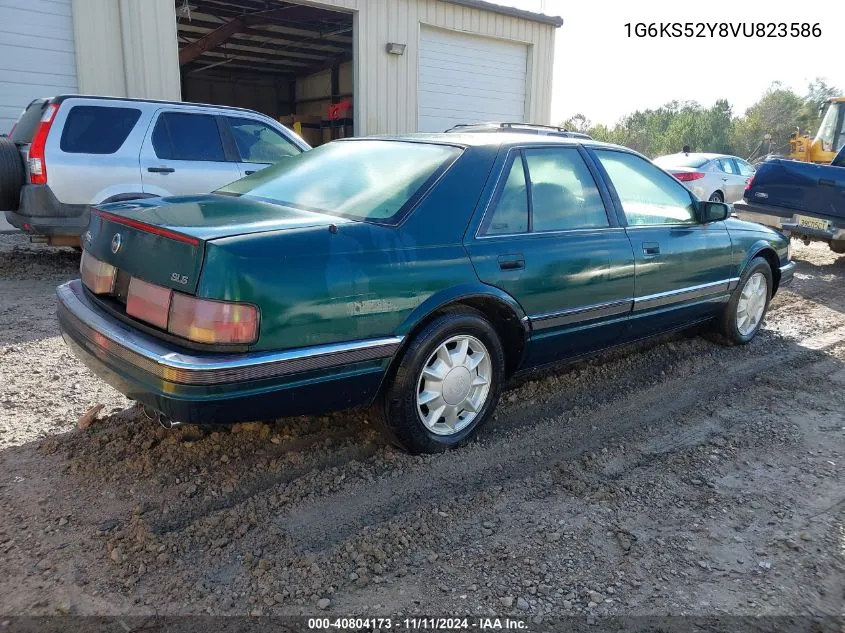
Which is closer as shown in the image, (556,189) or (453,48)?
(556,189)

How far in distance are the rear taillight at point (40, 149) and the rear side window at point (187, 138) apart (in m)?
0.95

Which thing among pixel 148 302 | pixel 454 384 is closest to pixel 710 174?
pixel 454 384

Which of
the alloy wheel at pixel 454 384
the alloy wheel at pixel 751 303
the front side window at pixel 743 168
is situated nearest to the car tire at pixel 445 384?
the alloy wheel at pixel 454 384

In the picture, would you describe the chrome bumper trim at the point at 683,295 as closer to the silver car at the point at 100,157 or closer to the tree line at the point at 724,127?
the silver car at the point at 100,157

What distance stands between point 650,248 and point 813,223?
5499 millimetres

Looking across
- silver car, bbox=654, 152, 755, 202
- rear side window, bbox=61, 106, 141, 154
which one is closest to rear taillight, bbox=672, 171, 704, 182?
silver car, bbox=654, 152, 755, 202

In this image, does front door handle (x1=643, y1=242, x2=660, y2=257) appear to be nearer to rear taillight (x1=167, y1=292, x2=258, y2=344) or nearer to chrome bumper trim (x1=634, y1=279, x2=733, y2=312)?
chrome bumper trim (x1=634, y1=279, x2=733, y2=312)

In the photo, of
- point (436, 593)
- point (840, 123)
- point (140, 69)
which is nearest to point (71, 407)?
point (436, 593)

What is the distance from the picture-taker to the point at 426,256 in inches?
120

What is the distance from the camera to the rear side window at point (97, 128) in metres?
6.46

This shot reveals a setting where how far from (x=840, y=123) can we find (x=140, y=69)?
40.9ft

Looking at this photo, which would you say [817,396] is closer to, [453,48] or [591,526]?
[591,526]

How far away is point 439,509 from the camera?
9.43ft

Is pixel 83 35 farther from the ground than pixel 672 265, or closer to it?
farther from the ground
